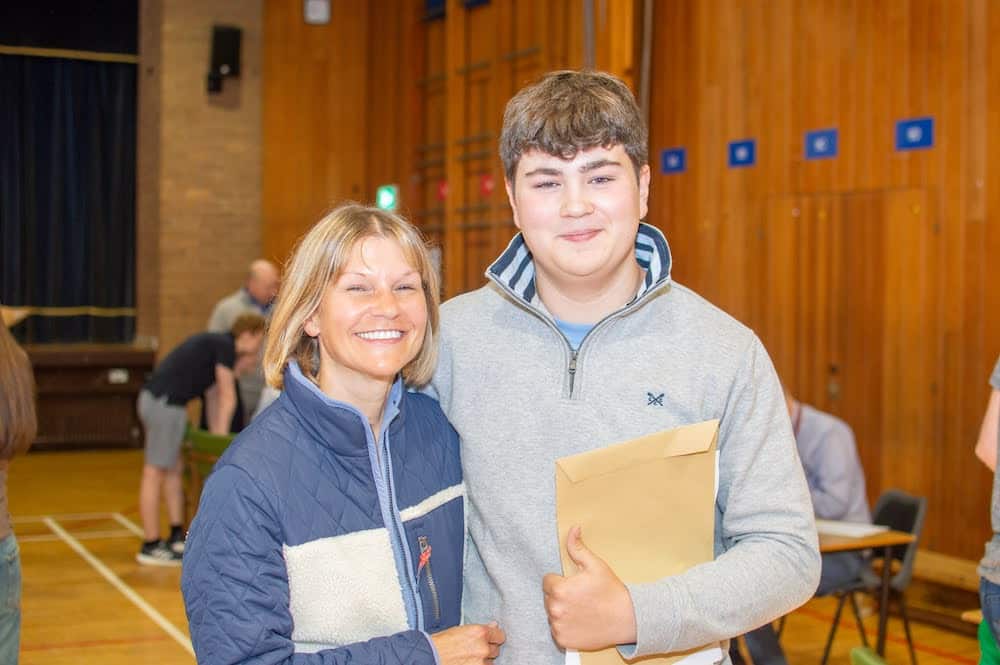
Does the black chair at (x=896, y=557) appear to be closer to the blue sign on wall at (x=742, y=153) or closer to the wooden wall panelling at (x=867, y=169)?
the wooden wall panelling at (x=867, y=169)

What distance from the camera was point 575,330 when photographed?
1.74 metres

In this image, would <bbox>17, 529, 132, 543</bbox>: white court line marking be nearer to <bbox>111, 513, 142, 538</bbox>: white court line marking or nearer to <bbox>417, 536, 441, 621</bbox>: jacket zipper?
<bbox>111, 513, 142, 538</bbox>: white court line marking

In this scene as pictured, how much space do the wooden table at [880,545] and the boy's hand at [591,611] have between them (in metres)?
3.16

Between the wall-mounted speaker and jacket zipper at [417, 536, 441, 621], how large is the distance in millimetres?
11049

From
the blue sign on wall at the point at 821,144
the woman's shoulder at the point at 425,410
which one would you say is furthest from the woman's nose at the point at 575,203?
the blue sign on wall at the point at 821,144

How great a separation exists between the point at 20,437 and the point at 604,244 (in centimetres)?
202

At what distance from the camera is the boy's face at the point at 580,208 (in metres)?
1.63

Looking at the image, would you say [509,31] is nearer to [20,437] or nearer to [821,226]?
[821,226]

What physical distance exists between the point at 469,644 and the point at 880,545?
347 centimetres

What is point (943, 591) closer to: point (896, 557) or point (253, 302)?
point (896, 557)

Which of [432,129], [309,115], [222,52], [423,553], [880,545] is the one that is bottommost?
[880,545]

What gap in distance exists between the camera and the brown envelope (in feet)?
5.09


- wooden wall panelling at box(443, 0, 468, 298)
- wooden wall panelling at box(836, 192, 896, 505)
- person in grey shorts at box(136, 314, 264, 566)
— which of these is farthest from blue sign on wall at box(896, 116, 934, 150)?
wooden wall panelling at box(443, 0, 468, 298)

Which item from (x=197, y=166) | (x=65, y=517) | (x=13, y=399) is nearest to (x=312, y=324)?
(x=13, y=399)
